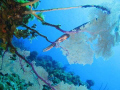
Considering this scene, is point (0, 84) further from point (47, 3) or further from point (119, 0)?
point (47, 3)

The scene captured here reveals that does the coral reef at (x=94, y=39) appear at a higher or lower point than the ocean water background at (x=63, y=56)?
lower

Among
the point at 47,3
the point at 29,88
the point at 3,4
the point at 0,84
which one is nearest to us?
the point at 3,4

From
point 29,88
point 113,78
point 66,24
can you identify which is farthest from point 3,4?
point 113,78

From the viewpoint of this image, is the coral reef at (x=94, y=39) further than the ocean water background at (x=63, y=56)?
No

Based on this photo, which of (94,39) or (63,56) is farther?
(63,56)

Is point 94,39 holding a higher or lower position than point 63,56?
lower

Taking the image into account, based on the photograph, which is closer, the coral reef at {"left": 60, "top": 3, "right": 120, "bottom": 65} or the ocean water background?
the coral reef at {"left": 60, "top": 3, "right": 120, "bottom": 65}

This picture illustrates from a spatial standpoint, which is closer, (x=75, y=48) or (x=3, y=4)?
(x=3, y=4)

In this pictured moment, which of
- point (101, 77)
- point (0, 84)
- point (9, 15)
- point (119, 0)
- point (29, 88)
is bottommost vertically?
point (0, 84)

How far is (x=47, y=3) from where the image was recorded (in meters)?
66.4

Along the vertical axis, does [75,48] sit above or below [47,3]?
below

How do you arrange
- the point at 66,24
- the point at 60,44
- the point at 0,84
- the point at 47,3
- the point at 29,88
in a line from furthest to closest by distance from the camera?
the point at 66,24 → the point at 47,3 → the point at 29,88 → the point at 60,44 → the point at 0,84

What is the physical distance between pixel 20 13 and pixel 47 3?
67.7 metres

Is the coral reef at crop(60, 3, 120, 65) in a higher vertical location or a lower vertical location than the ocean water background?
lower
